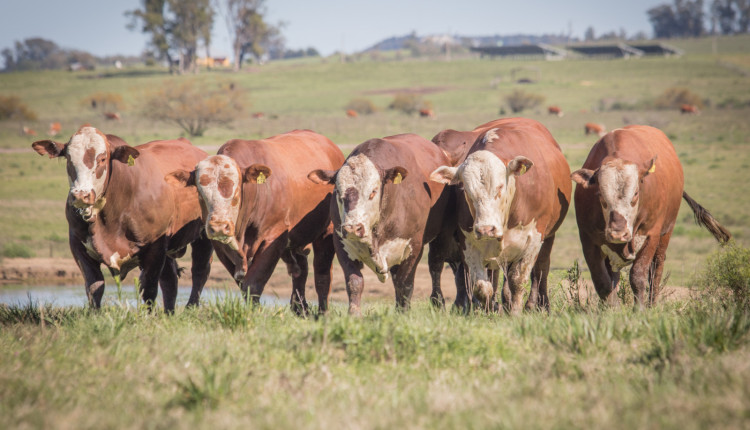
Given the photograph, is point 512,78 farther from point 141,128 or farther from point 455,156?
point 455,156

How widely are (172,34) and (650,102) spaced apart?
56.0m

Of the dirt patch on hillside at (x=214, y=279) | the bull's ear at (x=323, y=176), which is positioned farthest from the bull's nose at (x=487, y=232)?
the dirt patch on hillside at (x=214, y=279)

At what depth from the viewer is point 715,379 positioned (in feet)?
15.7

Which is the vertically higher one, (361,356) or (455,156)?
(455,156)

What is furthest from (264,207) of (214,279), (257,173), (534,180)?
(214,279)

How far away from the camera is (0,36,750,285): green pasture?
19391 millimetres

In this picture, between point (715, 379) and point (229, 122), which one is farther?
point (229, 122)

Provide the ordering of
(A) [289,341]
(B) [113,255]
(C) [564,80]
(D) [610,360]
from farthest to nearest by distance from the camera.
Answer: (C) [564,80], (B) [113,255], (A) [289,341], (D) [610,360]

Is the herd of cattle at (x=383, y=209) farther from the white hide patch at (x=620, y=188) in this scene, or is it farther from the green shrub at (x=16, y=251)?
the green shrub at (x=16, y=251)

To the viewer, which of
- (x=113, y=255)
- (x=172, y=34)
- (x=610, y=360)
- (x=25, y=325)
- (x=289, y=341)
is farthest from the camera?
(x=172, y=34)

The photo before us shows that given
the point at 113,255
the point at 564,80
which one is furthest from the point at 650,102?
the point at 113,255

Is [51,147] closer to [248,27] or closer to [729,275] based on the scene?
[729,275]

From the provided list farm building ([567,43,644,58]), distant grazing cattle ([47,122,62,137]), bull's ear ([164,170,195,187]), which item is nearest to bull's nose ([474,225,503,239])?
bull's ear ([164,170,195,187])

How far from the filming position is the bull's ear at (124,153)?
8266 millimetres
